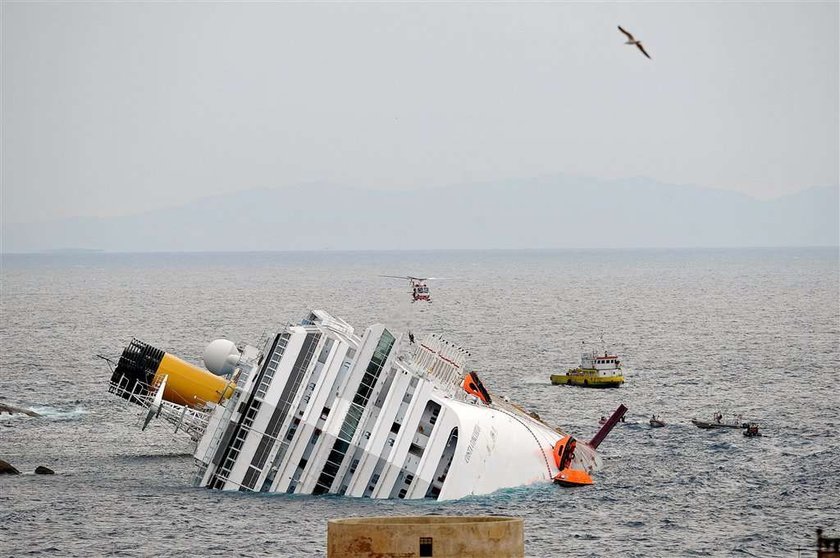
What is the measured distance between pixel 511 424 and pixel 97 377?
61905 millimetres

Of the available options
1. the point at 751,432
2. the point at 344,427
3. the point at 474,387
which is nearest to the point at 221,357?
the point at 474,387

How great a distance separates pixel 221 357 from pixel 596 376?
5087cm

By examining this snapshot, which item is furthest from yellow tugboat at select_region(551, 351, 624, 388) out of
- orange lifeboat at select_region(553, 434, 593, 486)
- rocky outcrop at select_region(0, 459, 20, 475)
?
rocky outcrop at select_region(0, 459, 20, 475)

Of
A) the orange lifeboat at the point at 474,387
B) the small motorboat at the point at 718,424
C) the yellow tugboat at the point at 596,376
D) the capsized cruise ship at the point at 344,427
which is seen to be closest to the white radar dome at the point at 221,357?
the capsized cruise ship at the point at 344,427

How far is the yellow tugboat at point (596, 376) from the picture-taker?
121062 millimetres

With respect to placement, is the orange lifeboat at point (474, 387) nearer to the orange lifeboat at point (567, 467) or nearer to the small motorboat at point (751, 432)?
the orange lifeboat at point (567, 467)

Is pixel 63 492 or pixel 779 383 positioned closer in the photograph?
pixel 63 492

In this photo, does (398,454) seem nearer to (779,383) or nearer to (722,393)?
(722,393)

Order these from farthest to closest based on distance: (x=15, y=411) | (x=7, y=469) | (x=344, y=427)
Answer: (x=15, y=411) < (x=7, y=469) < (x=344, y=427)

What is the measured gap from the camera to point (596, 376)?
399 feet

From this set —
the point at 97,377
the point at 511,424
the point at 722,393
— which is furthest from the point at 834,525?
the point at 97,377

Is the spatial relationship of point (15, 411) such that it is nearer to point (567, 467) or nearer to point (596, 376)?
point (567, 467)

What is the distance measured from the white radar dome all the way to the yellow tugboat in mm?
49133

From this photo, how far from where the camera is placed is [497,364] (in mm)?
Result: 137750
